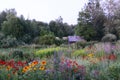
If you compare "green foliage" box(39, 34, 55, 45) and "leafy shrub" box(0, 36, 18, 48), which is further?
"green foliage" box(39, 34, 55, 45)

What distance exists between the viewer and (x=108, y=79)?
6.60 metres

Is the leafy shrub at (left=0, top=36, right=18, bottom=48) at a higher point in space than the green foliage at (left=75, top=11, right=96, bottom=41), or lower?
lower

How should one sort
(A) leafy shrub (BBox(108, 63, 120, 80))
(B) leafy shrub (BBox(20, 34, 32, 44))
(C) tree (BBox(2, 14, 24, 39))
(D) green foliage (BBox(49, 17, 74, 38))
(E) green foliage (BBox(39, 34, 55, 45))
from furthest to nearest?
(D) green foliage (BBox(49, 17, 74, 38))
(B) leafy shrub (BBox(20, 34, 32, 44))
(C) tree (BBox(2, 14, 24, 39))
(E) green foliage (BBox(39, 34, 55, 45))
(A) leafy shrub (BBox(108, 63, 120, 80))

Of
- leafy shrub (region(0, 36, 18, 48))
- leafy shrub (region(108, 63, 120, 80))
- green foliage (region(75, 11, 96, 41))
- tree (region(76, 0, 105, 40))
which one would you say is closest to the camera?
leafy shrub (region(108, 63, 120, 80))

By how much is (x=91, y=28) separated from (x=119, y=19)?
512 centimetres

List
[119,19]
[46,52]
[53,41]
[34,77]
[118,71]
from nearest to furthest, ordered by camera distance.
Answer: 1. [34,77]
2. [118,71]
3. [46,52]
4. [53,41]
5. [119,19]

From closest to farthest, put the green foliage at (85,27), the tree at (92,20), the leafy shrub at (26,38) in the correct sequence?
1. the leafy shrub at (26,38)
2. the green foliage at (85,27)
3. the tree at (92,20)

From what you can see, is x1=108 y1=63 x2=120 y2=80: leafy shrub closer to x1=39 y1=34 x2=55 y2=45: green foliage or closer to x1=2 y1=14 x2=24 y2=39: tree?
x1=39 y1=34 x2=55 y2=45: green foliage

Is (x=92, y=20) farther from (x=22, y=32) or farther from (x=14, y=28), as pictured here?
(x=14, y=28)

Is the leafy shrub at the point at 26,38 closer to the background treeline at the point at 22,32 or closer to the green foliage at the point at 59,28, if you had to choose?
the background treeline at the point at 22,32

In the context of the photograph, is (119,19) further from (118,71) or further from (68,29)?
(118,71)

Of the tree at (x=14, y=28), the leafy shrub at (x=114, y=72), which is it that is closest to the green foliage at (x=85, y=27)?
the tree at (x=14, y=28)

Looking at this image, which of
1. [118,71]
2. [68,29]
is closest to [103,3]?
A: [68,29]

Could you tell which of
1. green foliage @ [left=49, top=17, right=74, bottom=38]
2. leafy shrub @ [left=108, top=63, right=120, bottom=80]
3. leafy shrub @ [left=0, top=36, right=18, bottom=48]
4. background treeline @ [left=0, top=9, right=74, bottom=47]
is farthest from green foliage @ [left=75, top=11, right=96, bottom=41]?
leafy shrub @ [left=108, top=63, right=120, bottom=80]
